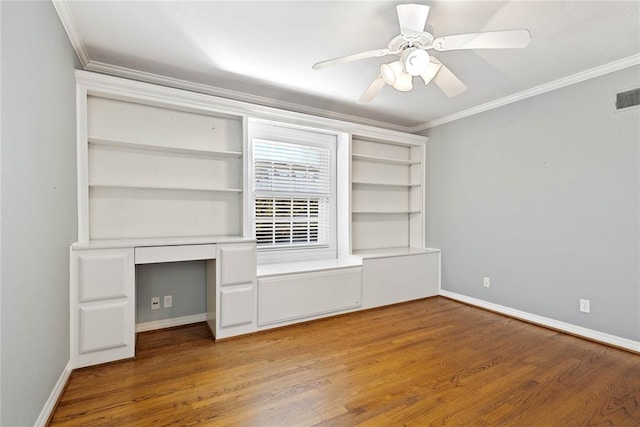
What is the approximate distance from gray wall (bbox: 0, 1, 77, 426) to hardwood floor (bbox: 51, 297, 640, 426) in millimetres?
411

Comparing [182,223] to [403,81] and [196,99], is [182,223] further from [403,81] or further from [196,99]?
[403,81]

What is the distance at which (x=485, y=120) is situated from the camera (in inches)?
144

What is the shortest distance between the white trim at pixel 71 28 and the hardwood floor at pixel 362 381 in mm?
2403

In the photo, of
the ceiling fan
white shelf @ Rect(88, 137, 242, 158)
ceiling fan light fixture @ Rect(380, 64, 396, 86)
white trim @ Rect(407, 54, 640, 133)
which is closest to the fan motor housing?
the ceiling fan

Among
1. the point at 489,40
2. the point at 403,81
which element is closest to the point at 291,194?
the point at 403,81

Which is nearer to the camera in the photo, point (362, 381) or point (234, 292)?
point (362, 381)

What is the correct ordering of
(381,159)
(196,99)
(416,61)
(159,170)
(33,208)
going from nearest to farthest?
(33,208) < (416,61) < (196,99) < (159,170) < (381,159)

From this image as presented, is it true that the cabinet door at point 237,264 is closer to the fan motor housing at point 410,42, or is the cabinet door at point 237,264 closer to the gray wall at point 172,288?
the gray wall at point 172,288

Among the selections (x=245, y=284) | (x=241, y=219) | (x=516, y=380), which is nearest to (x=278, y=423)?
(x=245, y=284)

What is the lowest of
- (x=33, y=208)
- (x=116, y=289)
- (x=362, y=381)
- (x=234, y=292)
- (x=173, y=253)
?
(x=362, y=381)

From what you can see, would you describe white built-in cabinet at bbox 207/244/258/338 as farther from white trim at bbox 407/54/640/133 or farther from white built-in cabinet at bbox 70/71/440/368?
white trim at bbox 407/54/640/133

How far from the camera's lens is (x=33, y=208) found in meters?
1.53

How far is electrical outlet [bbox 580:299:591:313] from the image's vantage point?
110 inches

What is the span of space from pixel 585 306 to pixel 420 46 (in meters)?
2.79
